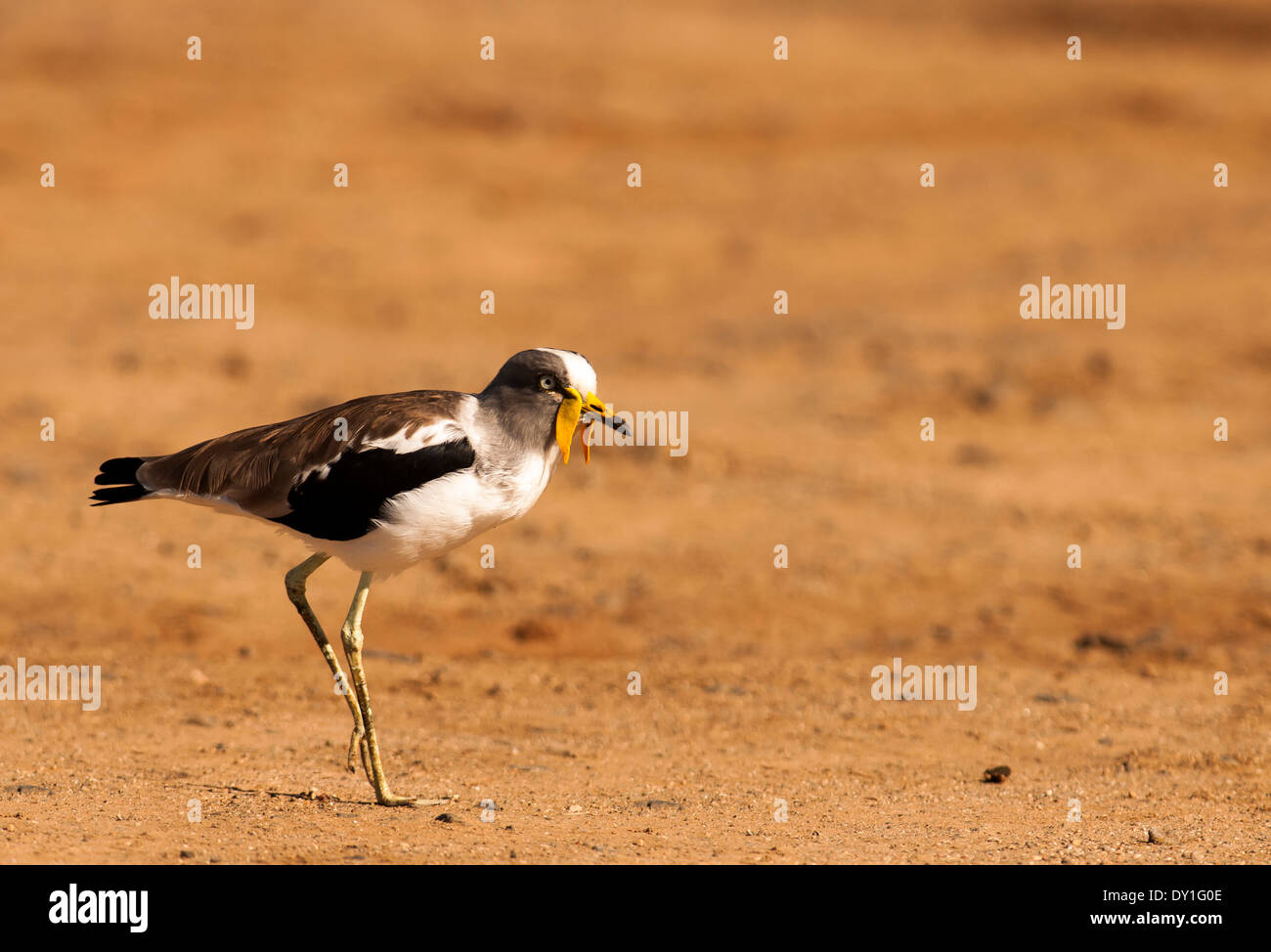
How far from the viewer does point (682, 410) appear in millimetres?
14164

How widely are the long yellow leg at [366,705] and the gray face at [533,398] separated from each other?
38.3 inches

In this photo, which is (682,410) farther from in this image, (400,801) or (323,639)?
(400,801)

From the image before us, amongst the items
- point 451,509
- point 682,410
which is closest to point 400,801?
point 451,509

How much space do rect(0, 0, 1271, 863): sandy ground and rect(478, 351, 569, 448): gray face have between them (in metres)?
1.63

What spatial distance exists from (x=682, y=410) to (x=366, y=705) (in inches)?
326

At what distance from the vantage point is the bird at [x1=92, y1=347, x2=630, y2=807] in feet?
19.6

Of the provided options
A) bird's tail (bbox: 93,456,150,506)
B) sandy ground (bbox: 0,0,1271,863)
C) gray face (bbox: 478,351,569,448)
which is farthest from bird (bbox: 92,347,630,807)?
sandy ground (bbox: 0,0,1271,863)

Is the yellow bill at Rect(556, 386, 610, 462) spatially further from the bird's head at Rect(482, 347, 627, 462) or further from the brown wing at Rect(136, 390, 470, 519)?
the brown wing at Rect(136, 390, 470, 519)

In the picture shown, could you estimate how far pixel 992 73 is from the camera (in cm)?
2672

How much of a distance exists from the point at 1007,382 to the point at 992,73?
45.0ft

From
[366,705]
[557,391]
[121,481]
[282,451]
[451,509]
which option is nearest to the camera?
[451,509]

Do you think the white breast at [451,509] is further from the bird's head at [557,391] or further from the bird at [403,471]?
the bird's head at [557,391]

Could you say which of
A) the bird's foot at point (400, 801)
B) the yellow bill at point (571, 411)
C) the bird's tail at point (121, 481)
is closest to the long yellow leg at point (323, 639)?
the bird's foot at point (400, 801)

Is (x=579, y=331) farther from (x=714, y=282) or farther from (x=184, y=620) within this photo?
(x=184, y=620)
